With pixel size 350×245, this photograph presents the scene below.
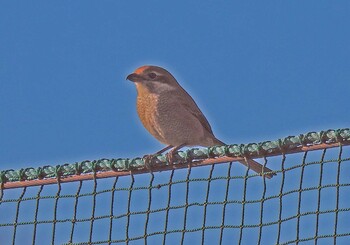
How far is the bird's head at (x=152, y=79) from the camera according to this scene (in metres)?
7.75

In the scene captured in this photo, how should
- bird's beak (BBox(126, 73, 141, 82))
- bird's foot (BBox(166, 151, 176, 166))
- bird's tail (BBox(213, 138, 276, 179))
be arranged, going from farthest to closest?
bird's beak (BBox(126, 73, 141, 82)) < bird's foot (BBox(166, 151, 176, 166)) < bird's tail (BBox(213, 138, 276, 179))

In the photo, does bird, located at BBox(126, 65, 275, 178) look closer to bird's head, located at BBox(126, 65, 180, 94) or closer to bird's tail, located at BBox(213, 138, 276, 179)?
bird's head, located at BBox(126, 65, 180, 94)

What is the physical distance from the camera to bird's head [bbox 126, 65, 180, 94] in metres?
7.75

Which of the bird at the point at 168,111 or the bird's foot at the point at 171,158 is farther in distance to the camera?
the bird at the point at 168,111

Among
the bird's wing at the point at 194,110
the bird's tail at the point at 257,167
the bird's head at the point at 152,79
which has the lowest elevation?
the bird's wing at the point at 194,110

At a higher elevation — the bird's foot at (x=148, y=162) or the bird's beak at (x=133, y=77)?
the bird's foot at (x=148, y=162)

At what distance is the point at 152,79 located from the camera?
780cm

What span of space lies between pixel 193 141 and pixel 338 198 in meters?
2.29

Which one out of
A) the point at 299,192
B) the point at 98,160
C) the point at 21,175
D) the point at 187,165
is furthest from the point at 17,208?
the point at 299,192

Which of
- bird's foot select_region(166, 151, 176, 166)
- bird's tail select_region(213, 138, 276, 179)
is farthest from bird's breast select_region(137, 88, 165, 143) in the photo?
bird's tail select_region(213, 138, 276, 179)

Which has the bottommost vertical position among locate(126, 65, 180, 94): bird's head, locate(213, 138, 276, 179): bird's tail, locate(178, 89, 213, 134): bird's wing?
locate(178, 89, 213, 134): bird's wing

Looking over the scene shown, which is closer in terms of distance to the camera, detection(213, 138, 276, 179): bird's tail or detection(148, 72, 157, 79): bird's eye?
detection(213, 138, 276, 179): bird's tail

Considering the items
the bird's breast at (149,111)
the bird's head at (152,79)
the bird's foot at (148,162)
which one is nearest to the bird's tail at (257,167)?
the bird's foot at (148,162)

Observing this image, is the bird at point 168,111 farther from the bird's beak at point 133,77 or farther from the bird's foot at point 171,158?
the bird's foot at point 171,158
